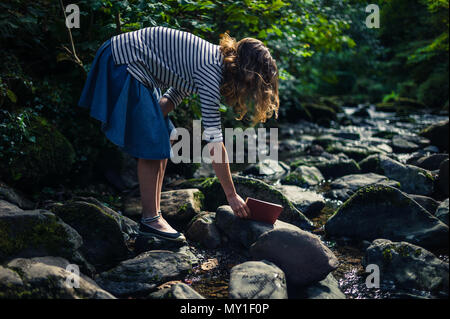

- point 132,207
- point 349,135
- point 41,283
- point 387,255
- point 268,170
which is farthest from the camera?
point 349,135

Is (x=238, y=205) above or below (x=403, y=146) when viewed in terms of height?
above

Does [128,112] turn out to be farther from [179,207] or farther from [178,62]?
[179,207]

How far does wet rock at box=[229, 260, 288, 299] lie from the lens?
214 centimetres

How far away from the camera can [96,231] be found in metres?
2.76

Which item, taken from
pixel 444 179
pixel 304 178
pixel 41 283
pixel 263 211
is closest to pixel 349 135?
pixel 304 178

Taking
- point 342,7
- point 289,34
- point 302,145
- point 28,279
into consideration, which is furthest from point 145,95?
point 342,7

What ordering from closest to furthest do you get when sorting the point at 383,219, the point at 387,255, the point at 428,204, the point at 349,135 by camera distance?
the point at 387,255, the point at 383,219, the point at 428,204, the point at 349,135

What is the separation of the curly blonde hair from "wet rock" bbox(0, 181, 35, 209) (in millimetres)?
2010

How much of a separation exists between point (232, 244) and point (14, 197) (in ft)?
6.36

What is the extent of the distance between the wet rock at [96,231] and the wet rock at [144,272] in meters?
0.23

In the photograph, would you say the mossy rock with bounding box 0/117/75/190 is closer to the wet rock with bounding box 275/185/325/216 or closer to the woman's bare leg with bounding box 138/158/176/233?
the woman's bare leg with bounding box 138/158/176/233

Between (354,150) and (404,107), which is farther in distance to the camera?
(404,107)

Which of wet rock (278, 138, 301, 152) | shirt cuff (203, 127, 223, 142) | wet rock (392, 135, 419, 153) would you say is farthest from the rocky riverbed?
wet rock (278, 138, 301, 152)

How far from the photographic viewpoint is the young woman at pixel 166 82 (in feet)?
8.43
